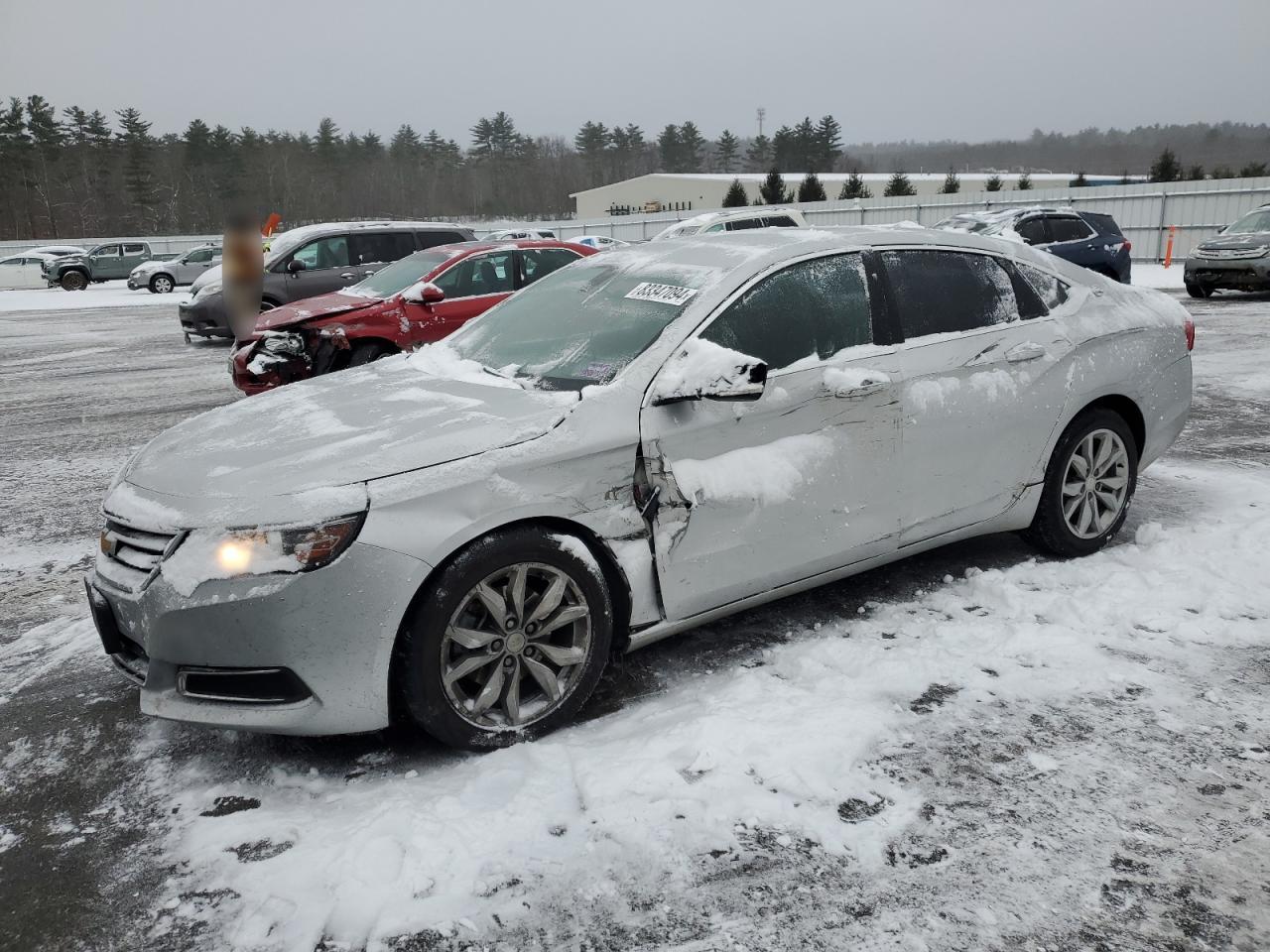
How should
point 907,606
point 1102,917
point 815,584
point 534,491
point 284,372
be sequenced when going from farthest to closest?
point 284,372 < point 907,606 < point 815,584 < point 534,491 < point 1102,917

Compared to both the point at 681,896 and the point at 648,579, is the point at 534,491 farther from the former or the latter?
the point at 681,896

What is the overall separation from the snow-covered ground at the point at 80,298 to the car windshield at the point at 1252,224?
23.1 metres

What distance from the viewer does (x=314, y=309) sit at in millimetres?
9422

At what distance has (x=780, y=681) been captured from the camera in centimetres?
341

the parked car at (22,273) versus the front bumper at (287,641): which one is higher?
the parked car at (22,273)

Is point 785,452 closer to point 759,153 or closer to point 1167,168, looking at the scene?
point 1167,168

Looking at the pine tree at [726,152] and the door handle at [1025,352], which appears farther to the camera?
the pine tree at [726,152]

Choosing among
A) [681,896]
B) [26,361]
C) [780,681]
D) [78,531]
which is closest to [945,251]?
[780,681]

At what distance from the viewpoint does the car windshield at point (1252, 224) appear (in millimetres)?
15883

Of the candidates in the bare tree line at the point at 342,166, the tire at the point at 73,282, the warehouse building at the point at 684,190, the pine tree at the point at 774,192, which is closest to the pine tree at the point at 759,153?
the bare tree line at the point at 342,166

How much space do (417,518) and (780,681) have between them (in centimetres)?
146

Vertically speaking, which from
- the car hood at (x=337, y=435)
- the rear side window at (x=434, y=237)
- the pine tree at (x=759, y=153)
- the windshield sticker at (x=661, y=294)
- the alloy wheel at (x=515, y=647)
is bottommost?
the alloy wheel at (x=515, y=647)

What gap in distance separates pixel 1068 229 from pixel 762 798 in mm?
15574

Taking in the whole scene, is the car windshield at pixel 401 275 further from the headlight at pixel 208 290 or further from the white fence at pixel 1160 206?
the white fence at pixel 1160 206
